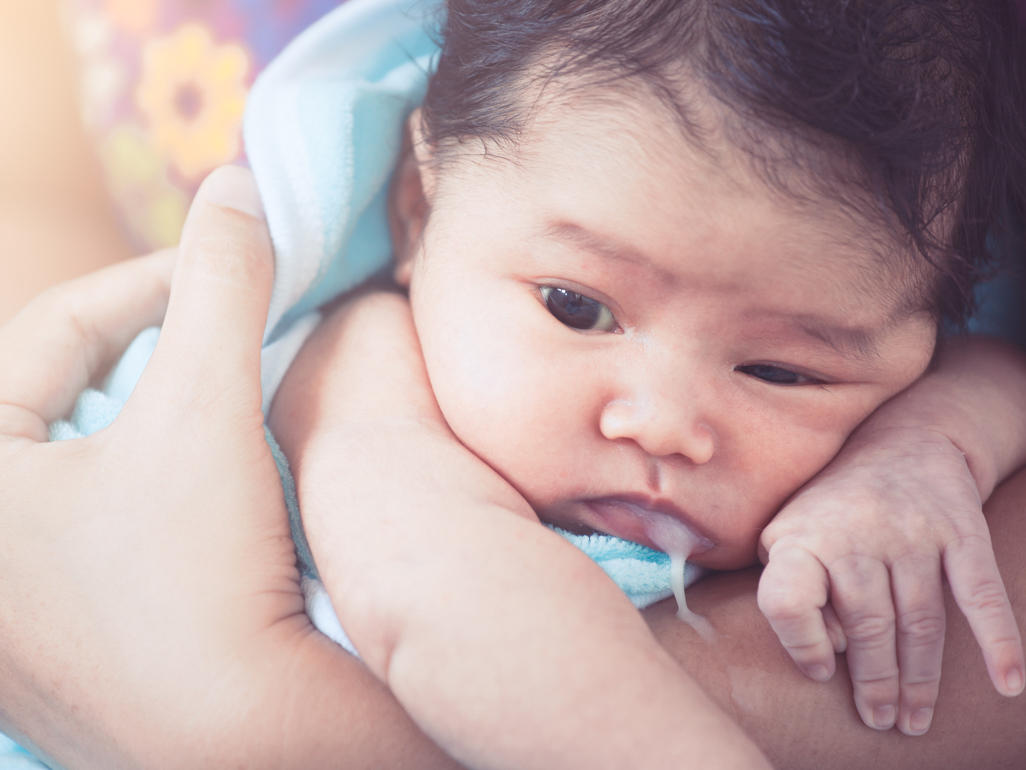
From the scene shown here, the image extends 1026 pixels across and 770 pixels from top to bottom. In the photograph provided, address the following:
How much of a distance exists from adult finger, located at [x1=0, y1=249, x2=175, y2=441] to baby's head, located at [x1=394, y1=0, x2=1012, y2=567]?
0.40 metres

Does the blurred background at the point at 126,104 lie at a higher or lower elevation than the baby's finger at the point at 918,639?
higher

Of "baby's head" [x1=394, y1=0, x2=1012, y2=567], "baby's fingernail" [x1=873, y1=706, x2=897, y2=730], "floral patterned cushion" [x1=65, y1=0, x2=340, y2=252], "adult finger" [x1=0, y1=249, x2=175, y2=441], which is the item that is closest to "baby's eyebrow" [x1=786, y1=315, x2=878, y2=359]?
"baby's head" [x1=394, y1=0, x2=1012, y2=567]

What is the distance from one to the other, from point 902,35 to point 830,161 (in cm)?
13

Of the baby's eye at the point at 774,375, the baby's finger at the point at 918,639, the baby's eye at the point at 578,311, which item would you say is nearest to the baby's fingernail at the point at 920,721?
the baby's finger at the point at 918,639

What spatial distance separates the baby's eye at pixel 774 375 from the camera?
2.70ft

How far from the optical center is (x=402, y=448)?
0.75 meters

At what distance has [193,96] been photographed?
136 centimetres

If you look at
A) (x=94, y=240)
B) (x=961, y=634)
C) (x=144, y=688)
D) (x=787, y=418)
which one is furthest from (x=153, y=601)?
(x=94, y=240)

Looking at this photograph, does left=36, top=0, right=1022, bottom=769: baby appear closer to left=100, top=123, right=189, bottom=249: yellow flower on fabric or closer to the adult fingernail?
the adult fingernail

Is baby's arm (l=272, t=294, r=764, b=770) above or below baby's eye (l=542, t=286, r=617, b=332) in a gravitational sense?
below

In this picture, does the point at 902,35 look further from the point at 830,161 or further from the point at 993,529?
the point at 993,529

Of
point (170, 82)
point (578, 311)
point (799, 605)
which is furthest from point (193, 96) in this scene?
point (799, 605)

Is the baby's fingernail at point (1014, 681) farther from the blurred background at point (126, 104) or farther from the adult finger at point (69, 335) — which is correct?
the blurred background at point (126, 104)

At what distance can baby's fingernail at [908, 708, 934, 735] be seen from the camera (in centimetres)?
72
